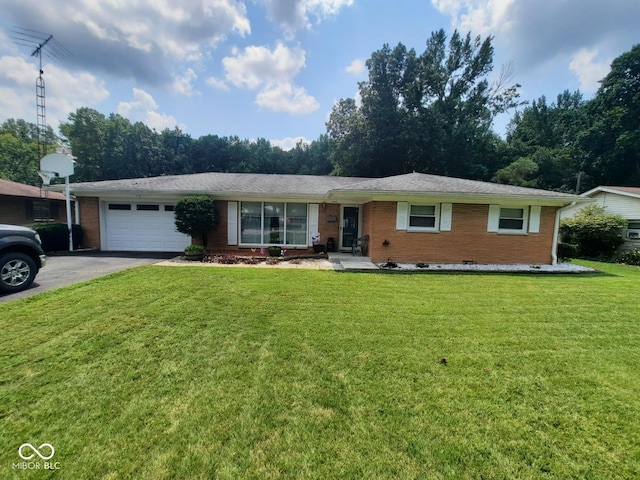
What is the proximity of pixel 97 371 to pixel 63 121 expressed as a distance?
153ft

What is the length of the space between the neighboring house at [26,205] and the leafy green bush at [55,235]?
246 inches

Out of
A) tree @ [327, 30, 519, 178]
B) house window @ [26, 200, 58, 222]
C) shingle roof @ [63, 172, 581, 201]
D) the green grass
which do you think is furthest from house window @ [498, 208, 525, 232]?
house window @ [26, 200, 58, 222]

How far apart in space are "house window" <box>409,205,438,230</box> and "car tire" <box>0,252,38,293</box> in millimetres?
10070

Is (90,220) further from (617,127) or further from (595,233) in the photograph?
(617,127)

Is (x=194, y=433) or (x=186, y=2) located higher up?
(x=186, y=2)

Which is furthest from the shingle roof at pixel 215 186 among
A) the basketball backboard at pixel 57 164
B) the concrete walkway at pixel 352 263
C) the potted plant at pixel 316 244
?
the concrete walkway at pixel 352 263

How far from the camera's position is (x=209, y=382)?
274 cm

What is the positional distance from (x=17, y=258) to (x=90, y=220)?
23.5 feet

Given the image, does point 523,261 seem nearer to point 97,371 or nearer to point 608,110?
point 97,371

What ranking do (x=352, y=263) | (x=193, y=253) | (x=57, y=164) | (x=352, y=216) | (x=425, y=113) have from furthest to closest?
1. (x=425, y=113)
2. (x=352, y=216)
3. (x=57, y=164)
4. (x=193, y=253)
5. (x=352, y=263)

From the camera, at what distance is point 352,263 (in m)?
9.28

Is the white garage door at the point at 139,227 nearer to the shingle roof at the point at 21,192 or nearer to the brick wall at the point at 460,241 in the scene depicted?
the brick wall at the point at 460,241

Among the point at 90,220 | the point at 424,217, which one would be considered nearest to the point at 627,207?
the point at 424,217

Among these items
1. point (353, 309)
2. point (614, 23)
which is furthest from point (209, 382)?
point (614, 23)
